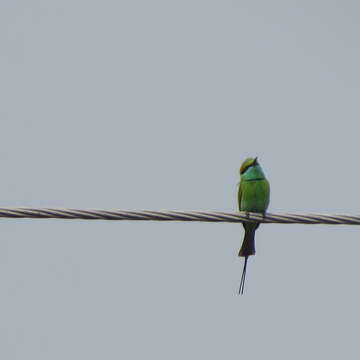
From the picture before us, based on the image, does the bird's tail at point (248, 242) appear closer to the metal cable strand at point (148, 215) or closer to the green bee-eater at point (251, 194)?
the green bee-eater at point (251, 194)

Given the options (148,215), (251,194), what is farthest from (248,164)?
(148,215)

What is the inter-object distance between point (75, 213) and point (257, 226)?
1.87 meters

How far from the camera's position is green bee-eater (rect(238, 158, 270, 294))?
5.74 metres

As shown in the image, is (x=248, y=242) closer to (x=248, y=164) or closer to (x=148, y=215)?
(x=248, y=164)

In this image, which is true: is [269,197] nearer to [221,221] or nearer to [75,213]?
[221,221]

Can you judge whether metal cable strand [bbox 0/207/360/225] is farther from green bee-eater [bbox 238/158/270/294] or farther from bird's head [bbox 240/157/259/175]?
bird's head [bbox 240/157/259/175]

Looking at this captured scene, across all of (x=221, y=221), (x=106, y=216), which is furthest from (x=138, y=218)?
(x=221, y=221)

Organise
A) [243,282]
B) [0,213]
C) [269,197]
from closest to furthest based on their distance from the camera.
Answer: [0,213] → [243,282] → [269,197]

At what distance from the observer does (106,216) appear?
13.7 feet

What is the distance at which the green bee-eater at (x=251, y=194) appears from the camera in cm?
574

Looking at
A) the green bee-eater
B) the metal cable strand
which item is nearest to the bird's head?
the green bee-eater

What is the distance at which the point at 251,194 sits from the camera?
19.6 ft

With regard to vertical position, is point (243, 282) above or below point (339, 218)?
below

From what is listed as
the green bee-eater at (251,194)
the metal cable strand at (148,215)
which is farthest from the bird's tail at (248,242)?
the metal cable strand at (148,215)
